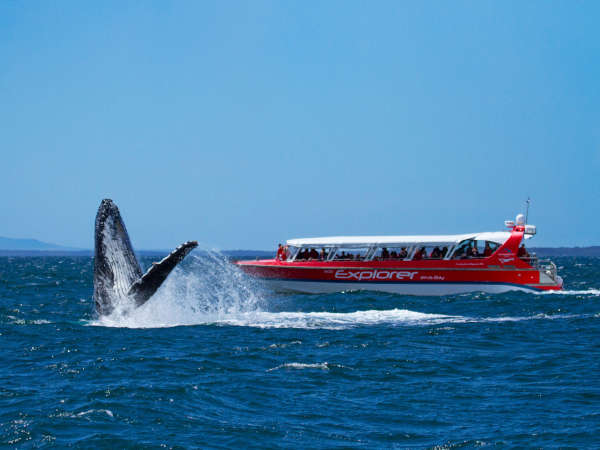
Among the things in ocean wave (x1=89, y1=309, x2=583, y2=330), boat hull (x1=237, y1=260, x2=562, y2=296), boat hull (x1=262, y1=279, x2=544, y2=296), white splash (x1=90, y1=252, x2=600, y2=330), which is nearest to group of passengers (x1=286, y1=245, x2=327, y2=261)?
boat hull (x1=237, y1=260, x2=562, y2=296)

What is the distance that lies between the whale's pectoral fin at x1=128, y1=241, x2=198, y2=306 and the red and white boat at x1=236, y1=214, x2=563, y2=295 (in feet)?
64.4

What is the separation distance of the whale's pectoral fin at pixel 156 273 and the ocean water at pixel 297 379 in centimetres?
147

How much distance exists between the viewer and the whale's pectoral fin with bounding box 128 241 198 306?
451 inches

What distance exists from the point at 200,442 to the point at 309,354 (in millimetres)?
6352

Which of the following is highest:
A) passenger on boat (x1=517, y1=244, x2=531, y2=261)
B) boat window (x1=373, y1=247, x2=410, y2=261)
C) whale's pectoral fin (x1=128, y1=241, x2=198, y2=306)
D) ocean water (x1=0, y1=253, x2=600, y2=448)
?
passenger on boat (x1=517, y1=244, x2=531, y2=261)

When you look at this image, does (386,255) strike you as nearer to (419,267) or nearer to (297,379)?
(419,267)

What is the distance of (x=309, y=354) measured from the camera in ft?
49.9

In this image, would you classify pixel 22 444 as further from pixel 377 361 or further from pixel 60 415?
pixel 377 361

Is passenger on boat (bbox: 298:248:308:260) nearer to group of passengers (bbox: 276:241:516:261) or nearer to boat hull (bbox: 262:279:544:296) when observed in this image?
group of passengers (bbox: 276:241:516:261)

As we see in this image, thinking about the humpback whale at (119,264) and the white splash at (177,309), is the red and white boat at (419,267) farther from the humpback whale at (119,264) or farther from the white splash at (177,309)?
the humpback whale at (119,264)

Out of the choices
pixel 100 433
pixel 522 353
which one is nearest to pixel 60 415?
pixel 100 433

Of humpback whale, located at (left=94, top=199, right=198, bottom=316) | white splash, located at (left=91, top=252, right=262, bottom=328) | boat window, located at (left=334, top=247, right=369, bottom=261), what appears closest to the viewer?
humpback whale, located at (left=94, top=199, right=198, bottom=316)

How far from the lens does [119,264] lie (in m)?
12.8

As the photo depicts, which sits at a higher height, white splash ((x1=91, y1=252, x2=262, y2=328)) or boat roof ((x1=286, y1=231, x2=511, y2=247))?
boat roof ((x1=286, y1=231, x2=511, y2=247))
